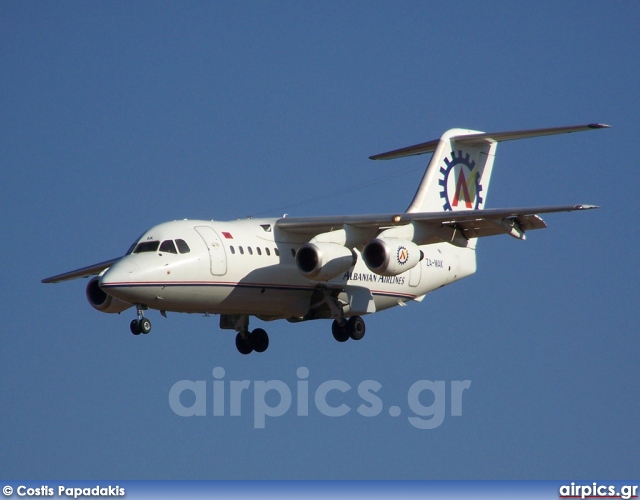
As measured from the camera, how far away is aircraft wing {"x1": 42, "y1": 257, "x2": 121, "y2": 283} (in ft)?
81.3

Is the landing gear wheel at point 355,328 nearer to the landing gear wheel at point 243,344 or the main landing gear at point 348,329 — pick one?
the main landing gear at point 348,329

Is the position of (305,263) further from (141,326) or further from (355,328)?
(141,326)

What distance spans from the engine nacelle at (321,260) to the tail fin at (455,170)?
2.82 meters

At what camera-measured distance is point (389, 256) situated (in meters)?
22.4

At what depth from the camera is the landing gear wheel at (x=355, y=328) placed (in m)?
24.0

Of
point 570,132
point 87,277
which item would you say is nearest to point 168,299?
point 87,277

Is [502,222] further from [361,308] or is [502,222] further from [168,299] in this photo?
[168,299]

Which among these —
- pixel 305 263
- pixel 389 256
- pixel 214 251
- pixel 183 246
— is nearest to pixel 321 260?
pixel 305 263

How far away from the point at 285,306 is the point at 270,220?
1.42 m

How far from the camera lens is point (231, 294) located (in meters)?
22.4

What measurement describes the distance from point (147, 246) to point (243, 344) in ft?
11.3

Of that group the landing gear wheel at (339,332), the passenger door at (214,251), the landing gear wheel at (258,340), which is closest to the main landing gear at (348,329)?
the landing gear wheel at (339,332)

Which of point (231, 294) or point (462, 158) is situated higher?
point (462, 158)

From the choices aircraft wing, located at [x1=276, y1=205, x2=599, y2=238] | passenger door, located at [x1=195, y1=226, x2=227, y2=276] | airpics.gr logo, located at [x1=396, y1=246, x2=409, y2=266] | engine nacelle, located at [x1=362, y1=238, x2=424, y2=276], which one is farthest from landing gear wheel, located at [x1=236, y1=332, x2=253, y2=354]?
airpics.gr logo, located at [x1=396, y1=246, x2=409, y2=266]
